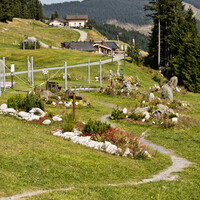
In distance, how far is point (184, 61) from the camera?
50.7 metres

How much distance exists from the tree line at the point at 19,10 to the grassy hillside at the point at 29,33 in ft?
9.70

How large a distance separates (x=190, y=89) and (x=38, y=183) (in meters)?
42.5

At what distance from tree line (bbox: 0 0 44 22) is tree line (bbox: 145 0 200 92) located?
62.5 m

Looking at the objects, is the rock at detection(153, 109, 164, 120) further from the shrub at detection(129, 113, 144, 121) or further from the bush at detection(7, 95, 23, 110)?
the bush at detection(7, 95, 23, 110)

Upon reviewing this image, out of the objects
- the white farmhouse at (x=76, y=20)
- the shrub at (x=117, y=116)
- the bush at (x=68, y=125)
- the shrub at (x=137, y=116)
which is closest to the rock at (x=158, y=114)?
the shrub at (x=137, y=116)

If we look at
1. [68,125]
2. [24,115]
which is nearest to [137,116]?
[68,125]

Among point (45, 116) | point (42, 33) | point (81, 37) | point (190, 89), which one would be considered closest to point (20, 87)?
point (45, 116)

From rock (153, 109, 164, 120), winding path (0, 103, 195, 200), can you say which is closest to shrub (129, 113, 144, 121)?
rock (153, 109, 164, 120)

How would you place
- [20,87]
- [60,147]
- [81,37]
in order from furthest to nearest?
[81,37] → [20,87] → [60,147]

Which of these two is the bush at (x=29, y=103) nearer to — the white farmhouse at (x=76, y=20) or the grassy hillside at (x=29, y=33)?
the grassy hillside at (x=29, y=33)

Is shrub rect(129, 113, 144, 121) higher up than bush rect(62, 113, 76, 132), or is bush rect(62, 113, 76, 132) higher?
bush rect(62, 113, 76, 132)

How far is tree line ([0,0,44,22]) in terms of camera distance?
110 metres

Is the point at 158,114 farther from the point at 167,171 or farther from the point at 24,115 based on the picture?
the point at 167,171

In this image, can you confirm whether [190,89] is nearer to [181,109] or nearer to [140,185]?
[181,109]
